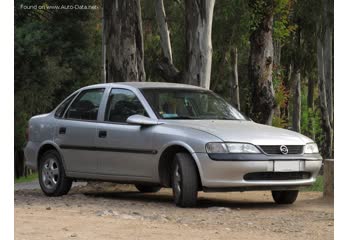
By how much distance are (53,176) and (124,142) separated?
5.24 ft

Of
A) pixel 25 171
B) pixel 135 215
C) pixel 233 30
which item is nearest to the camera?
pixel 135 215

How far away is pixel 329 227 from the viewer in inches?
390

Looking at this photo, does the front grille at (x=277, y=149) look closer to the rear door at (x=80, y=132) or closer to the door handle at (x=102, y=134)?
the door handle at (x=102, y=134)

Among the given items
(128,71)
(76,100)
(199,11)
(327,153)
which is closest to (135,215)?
(76,100)

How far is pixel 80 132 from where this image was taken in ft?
43.3

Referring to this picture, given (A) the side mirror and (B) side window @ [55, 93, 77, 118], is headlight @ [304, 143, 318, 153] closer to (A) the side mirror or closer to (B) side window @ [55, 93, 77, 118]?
(A) the side mirror

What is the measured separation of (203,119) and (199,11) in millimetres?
5992

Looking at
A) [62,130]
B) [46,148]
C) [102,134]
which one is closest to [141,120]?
[102,134]

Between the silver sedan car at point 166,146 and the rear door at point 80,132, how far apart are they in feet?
0.04

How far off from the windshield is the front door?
8.9 inches

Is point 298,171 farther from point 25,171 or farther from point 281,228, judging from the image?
point 25,171

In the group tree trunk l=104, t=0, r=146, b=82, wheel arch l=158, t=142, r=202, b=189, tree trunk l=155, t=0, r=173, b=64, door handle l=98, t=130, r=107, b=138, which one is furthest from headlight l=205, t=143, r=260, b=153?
tree trunk l=155, t=0, r=173, b=64

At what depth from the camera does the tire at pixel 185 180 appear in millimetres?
11438
